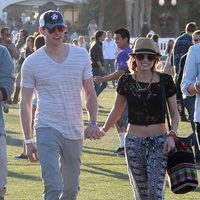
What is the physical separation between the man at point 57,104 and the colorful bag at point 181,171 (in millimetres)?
760

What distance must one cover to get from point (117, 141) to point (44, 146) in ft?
28.8

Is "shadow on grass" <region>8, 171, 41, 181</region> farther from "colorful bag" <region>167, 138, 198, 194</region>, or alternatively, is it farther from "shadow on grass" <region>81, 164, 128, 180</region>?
"colorful bag" <region>167, 138, 198, 194</region>

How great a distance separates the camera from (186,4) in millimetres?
60719

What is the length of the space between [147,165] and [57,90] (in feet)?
3.39

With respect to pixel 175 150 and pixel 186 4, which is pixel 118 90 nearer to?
pixel 175 150

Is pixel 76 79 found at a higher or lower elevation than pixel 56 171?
higher

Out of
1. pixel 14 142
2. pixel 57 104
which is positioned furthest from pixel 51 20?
pixel 14 142

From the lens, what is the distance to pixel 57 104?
798 centimetres

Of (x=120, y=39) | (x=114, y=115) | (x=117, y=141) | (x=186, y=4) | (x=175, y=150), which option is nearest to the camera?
(x=175, y=150)

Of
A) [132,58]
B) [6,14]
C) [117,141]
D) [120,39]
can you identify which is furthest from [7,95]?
[6,14]

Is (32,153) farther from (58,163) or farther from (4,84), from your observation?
(4,84)

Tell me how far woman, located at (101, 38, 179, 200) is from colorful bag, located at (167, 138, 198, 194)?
2.8 inches

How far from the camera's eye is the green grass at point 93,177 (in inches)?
431

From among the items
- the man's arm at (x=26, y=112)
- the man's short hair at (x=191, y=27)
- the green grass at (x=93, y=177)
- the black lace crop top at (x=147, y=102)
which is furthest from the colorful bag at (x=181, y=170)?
the man's short hair at (x=191, y=27)
